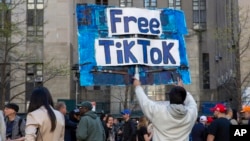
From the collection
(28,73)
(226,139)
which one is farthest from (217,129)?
(28,73)

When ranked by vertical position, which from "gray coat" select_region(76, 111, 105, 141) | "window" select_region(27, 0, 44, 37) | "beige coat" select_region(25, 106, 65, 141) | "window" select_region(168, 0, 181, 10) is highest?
"window" select_region(168, 0, 181, 10)

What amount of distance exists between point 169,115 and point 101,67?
3.15m

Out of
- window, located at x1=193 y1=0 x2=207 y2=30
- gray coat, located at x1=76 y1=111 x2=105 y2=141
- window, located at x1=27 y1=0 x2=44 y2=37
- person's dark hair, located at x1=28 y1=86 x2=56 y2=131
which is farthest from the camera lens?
window, located at x1=193 y1=0 x2=207 y2=30

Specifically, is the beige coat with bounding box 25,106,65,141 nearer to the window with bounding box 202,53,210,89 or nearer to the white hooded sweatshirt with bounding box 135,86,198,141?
the white hooded sweatshirt with bounding box 135,86,198,141

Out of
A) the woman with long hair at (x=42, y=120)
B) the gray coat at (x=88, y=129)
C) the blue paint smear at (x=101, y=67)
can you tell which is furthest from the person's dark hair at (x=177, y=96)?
the gray coat at (x=88, y=129)

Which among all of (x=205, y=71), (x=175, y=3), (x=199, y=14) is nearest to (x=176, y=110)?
(x=205, y=71)

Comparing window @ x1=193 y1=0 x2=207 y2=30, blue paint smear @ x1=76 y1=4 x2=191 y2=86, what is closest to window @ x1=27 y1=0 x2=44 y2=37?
window @ x1=193 y1=0 x2=207 y2=30

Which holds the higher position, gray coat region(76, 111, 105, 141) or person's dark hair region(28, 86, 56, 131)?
Answer: person's dark hair region(28, 86, 56, 131)

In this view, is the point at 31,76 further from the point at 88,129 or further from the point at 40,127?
the point at 40,127

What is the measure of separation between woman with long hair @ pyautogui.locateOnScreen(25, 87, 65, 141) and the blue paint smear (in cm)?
288

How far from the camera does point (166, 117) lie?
5.72 m

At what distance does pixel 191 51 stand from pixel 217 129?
36381 mm

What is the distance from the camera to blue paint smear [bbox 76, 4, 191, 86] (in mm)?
8742

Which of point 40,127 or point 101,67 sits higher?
point 101,67
